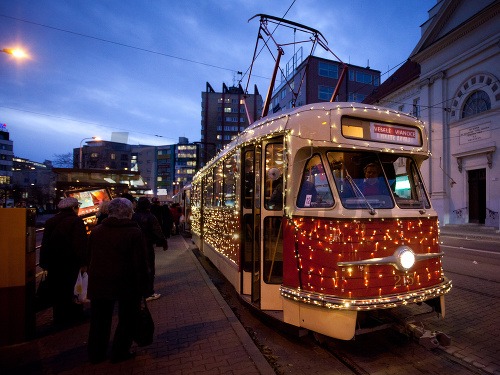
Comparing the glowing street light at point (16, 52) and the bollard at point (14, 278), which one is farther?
the glowing street light at point (16, 52)

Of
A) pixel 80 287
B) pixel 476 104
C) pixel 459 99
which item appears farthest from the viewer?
pixel 459 99

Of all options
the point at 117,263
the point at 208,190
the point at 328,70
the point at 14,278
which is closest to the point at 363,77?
the point at 328,70

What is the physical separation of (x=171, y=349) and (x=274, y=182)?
263 cm

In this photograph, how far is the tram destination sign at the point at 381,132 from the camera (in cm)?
427

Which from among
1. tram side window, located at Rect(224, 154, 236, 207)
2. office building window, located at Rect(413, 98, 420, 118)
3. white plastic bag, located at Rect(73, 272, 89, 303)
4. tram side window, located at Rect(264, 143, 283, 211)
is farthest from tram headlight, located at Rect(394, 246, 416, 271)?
office building window, located at Rect(413, 98, 420, 118)

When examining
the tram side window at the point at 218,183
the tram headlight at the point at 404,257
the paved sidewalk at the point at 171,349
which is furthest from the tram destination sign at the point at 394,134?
the tram side window at the point at 218,183

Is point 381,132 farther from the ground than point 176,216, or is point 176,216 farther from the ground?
point 381,132

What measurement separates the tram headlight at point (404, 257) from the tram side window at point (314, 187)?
96cm

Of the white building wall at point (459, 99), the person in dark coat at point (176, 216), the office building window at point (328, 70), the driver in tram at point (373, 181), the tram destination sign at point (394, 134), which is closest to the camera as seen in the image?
the driver in tram at point (373, 181)

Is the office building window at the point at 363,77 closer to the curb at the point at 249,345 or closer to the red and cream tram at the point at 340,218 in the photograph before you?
the red and cream tram at the point at 340,218

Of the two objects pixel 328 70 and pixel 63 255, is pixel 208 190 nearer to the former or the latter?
pixel 63 255

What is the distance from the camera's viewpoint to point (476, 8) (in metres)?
23.4

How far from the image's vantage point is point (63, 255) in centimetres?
494

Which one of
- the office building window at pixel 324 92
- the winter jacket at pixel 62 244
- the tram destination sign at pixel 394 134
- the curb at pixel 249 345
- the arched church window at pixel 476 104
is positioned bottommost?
the curb at pixel 249 345
